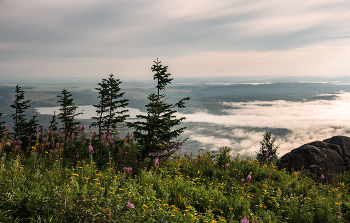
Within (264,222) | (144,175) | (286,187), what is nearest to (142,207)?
(144,175)

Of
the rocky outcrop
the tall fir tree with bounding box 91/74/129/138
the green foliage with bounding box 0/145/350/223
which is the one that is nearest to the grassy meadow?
the green foliage with bounding box 0/145/350/223

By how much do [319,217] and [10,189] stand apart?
698 cm

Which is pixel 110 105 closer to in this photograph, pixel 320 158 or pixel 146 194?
pixel 146 194

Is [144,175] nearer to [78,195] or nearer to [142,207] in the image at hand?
[142,207]

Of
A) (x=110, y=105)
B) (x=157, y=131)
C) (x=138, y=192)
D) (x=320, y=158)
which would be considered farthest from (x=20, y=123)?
(x=320, y=158)

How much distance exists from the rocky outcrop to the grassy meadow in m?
2.43

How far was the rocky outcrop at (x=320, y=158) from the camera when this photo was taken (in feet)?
41.0

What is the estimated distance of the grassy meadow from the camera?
3061 mm

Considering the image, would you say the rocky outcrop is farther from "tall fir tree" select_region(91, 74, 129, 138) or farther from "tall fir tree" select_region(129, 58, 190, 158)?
"tall fir tree" select_region(91, 74, 129, 138)

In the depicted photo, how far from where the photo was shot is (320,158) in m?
12.8

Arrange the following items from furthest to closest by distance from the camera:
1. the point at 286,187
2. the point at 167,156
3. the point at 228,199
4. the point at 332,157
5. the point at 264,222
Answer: the point at 332,157, the point at 167,156, the point at 286,187, the point at 228,199, the point at 264,222

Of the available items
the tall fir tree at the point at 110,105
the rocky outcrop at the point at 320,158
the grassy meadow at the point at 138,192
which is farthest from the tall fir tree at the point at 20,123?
the rocky outcrop at the point at 320,158

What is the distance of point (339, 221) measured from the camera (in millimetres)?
4918

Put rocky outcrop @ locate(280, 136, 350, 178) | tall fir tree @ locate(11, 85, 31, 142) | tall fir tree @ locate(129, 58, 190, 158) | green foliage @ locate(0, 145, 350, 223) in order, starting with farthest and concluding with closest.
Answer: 1. tall fir tree @ locate(11, 85, 31, 142)
2. rocky outcrop @ locate(280, 136, 350, 178)
3. tall fir tree @ locate(129, 58, 190, 158)
4. green foliage @ locate(0, 145, 350, 223)
